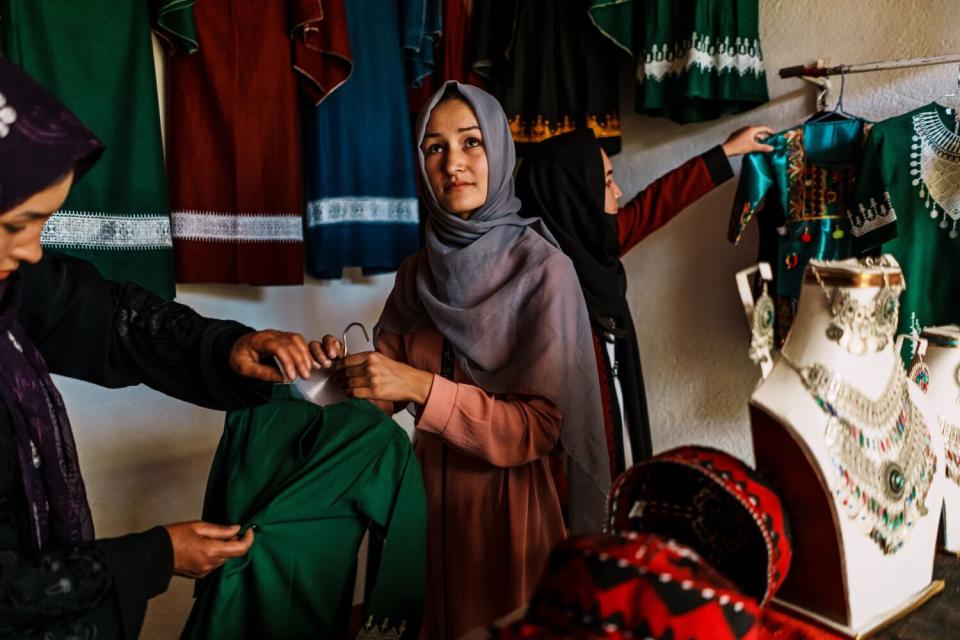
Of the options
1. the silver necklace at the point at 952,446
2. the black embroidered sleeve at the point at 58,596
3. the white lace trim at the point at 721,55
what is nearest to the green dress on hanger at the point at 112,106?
the black embroidered sleeve at the point at 58,596

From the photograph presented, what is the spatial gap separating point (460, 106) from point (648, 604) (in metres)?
0.95

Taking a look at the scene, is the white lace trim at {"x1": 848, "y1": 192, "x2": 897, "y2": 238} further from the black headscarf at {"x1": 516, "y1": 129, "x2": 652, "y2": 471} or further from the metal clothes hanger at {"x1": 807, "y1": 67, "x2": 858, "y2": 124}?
the black headscarf at {"x1": 516, "y1": 129, "x2": 652, "y2": 471}

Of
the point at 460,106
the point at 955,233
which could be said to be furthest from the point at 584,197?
the point at 955,233

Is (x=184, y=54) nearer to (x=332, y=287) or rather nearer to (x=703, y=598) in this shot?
(x=332, y=287)

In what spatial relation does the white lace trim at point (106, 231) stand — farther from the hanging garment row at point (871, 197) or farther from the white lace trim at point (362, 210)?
the hanging garment row at point (871, 197)

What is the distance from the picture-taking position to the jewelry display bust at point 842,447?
31.4 inches

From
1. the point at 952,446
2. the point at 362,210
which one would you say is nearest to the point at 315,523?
the point at 952,446

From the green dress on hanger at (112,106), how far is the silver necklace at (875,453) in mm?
1427

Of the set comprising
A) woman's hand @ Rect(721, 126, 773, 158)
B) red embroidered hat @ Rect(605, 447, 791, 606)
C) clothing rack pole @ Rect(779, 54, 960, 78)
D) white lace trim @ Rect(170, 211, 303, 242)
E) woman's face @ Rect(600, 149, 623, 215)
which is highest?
clothing rack pole @ Rect(779, 54, 960, 78)

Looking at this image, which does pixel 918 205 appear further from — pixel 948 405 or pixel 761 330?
pixel 761 330

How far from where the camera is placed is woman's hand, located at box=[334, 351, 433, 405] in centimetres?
113

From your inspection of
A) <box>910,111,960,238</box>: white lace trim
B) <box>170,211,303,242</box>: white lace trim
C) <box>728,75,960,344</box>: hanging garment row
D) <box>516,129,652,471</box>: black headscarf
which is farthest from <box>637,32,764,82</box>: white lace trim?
<box>170,211,303,242</box>: white lace trim

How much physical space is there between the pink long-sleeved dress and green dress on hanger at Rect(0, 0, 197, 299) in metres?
0.80

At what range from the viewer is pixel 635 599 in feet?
1.98
